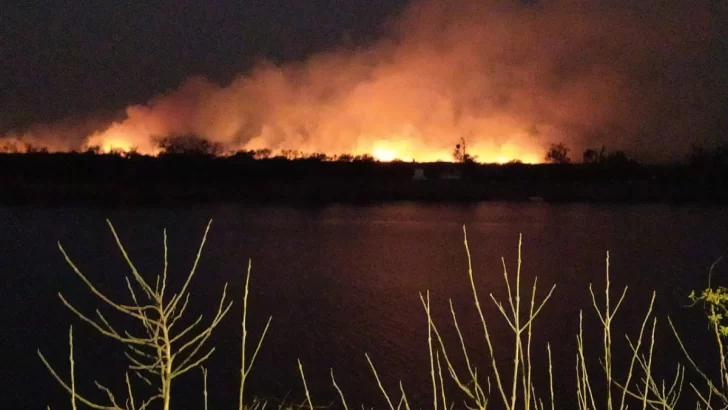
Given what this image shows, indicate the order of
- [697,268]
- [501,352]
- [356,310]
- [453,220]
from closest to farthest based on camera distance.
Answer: [501,352] → [356,310] → [697,268] → [453,220]

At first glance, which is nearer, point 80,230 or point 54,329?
point 54,329

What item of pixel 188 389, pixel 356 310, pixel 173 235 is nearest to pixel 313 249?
pixel 173 235

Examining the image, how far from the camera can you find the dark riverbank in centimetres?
6819

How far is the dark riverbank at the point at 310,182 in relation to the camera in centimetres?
6819

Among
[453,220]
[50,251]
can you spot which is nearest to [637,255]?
[453,220]

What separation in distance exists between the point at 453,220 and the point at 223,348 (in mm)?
36461

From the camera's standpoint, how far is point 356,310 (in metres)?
21.1

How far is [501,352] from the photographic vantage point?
665 inches

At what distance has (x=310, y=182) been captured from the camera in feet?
242

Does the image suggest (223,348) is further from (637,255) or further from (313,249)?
(637,255)

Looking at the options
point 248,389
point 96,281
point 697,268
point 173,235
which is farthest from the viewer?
point 173,235

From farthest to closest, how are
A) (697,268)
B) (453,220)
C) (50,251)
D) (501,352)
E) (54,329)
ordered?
(453,220) → (50,251) → (697,268) → (54,329) → (501,352)

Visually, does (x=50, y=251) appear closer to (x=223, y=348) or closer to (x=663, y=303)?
(x=223, y=348)

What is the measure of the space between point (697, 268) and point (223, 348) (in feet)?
63.4
